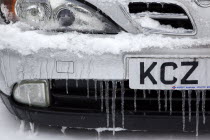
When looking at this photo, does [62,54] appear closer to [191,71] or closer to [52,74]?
[52,74]

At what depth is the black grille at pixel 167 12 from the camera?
1751 mm

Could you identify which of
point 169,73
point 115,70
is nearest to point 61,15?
point 115,70

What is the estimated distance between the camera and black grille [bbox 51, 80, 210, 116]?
1848mm

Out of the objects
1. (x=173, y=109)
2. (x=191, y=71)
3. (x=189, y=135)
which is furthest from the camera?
(x=189, y=135)

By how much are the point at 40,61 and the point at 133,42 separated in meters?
0.48

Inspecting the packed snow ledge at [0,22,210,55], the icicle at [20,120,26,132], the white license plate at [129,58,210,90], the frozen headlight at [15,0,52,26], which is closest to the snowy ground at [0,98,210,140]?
the icicle at [20,120,26,132]

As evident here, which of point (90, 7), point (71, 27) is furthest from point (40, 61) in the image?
point (90, 7)

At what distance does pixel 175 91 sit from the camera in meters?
1.88

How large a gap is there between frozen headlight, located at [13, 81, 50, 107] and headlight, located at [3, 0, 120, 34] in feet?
1.00

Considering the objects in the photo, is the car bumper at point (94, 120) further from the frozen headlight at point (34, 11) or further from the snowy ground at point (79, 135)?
the frozen headlight at point (34, 11)

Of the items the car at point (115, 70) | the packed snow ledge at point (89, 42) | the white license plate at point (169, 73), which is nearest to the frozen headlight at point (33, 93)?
the car at point (115, 70)

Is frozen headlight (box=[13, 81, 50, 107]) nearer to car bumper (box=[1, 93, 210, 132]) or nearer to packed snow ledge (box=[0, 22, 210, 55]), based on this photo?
car bumper (box=[1, 93, 210, 132])

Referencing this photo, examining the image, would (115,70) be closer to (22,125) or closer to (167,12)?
(167,12)

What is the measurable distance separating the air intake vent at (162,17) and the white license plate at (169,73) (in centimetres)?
16
